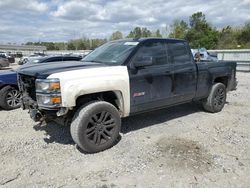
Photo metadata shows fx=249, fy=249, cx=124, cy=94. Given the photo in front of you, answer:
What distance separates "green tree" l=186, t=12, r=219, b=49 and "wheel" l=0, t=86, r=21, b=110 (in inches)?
1792

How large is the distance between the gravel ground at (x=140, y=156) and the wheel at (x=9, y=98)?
1.08 metres

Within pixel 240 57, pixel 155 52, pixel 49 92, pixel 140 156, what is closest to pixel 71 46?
pixel 240 57

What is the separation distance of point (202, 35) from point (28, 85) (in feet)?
169

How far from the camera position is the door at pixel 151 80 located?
452 centimetres

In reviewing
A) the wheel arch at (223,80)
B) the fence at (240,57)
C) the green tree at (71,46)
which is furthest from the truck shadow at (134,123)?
the green tree at (71,46)

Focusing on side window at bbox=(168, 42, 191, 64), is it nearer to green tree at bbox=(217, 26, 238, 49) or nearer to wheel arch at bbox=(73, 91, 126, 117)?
wheel arch at bbox=(73, 91, 126, 117)

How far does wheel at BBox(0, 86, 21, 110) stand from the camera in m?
6.78

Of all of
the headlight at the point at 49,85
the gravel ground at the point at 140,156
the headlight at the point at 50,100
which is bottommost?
the gravel ground at the point at 140,156

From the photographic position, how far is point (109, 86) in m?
4.14

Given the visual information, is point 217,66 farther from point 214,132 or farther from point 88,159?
point 88,159

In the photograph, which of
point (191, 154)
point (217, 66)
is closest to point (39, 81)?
point (191, 154)

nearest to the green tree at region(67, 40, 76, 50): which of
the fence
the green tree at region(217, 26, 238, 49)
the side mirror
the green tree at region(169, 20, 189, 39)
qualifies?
the green tree at region(169, 20, 189, 39)

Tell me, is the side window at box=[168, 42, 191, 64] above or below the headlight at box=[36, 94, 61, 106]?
above

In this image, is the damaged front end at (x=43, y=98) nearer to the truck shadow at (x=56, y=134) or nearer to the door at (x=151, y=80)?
the truck shadow at (x=56, y=134)
